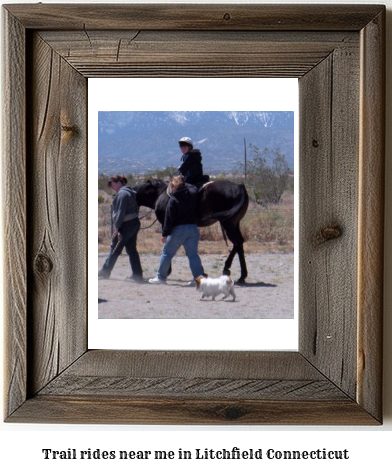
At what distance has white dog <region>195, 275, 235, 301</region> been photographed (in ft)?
2.73

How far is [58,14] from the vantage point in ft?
2.65

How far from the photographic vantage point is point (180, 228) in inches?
32.8

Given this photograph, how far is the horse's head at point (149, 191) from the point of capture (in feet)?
2.72

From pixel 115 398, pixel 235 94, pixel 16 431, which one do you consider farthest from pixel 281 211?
pixel 16 431

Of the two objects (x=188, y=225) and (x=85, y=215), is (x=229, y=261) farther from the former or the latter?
(x=85, y=215)

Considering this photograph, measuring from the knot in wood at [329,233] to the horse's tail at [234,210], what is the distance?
0.11 m

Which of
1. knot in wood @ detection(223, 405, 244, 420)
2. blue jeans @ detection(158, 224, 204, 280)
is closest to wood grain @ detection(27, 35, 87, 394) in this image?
blue jeans @ detection(158, 224, 204, 280)

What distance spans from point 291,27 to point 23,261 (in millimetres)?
483

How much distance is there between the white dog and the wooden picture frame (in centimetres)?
8

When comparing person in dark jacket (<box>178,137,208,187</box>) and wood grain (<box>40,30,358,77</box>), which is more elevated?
wood grain (<box>40,30,358,77</box>)

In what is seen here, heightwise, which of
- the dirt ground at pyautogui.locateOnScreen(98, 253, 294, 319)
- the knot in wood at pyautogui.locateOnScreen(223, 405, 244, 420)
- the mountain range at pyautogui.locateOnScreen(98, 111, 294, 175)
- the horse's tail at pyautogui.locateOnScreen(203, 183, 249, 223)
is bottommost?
the knot in wood at pyautogui.locateOnScreen(223, 405, 244, 420)

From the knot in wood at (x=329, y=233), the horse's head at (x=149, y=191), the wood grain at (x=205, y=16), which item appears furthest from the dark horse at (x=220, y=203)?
the wood grain at (x=205, y=16)

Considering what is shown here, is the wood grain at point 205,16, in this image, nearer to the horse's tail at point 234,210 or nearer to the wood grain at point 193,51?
the wood grain at point 193,51

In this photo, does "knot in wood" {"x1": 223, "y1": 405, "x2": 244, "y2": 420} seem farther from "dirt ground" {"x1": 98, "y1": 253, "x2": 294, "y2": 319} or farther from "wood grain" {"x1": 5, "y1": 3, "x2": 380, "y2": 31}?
"wood grain" {"x1": 5, "y1": 3, "x2": 380, "y2": 31}
